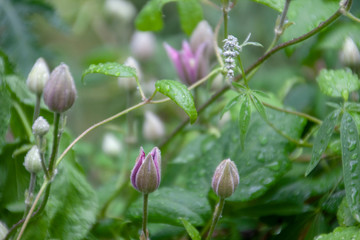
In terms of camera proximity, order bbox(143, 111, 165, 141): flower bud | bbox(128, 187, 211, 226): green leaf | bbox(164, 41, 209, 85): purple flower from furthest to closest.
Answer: bbox(143, 111, 165, 141): flower bud
bbox(164, 41, 209, 85): purple flower
bbox(128, 187, 211, 226): green leaf

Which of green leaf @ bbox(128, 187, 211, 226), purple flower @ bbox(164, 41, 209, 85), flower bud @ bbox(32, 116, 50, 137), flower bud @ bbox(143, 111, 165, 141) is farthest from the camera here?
flower bud @ bbox(143, 111, 165, 141)

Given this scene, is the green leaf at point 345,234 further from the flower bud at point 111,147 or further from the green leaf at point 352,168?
the flower bud at point 111,147

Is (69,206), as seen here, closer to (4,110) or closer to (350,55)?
(4,110)

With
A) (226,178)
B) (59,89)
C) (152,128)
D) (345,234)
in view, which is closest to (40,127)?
(59,89)

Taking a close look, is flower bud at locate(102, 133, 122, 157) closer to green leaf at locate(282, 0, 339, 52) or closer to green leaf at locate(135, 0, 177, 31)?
green leaf at locate(135, 0, 177, 31)

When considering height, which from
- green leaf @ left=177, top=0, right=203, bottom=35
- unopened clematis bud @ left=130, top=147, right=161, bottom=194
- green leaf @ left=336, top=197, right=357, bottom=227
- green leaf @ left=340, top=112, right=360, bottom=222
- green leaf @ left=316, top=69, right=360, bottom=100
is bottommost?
green leaf @ left=336, top=197, right=357, bottom=227

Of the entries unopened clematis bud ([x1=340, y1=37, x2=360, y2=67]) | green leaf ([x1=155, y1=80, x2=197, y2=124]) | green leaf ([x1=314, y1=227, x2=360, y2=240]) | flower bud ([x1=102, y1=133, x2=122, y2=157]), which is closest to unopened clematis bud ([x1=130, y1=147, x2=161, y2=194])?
green leaf ([x1=155, y1=80, x2=197, y2=124])

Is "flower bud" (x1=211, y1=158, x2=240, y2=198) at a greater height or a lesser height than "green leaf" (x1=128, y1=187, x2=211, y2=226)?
greater

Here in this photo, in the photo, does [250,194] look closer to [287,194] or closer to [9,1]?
[287,194]
